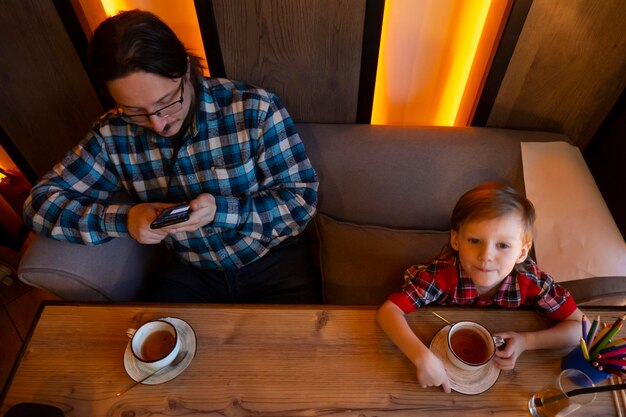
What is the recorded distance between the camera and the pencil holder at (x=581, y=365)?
0.82 meters

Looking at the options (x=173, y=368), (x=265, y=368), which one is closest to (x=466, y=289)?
(x=265, y=368)

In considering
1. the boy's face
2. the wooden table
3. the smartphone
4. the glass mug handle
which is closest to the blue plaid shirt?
the smartphone

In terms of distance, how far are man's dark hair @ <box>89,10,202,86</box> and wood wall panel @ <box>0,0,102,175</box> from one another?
0.61m

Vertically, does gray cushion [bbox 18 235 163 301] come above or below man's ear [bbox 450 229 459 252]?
below

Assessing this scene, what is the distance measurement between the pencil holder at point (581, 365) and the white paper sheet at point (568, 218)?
0.41 meters

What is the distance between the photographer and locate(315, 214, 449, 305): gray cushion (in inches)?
51.9

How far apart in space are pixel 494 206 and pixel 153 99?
0.82 metres

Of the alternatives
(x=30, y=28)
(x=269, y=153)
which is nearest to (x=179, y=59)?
(x=269, y=153)

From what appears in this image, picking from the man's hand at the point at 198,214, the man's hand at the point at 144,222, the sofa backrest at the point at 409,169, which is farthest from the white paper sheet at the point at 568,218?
the man's hand at the point at 144,222

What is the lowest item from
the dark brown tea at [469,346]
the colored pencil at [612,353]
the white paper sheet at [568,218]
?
the white paper sheet at [568,218]

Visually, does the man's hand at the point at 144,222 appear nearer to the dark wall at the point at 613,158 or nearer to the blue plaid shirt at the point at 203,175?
the blue plaid shirt at the point at 203,175

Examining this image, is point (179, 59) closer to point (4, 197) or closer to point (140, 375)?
point (140, 375)

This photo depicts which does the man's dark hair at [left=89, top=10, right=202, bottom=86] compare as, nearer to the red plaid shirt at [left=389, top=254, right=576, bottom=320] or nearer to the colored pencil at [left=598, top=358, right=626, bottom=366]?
the red plaid shirt at [left=389, top=254, right=576, bottom=320]

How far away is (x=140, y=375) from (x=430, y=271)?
0.70 metres
